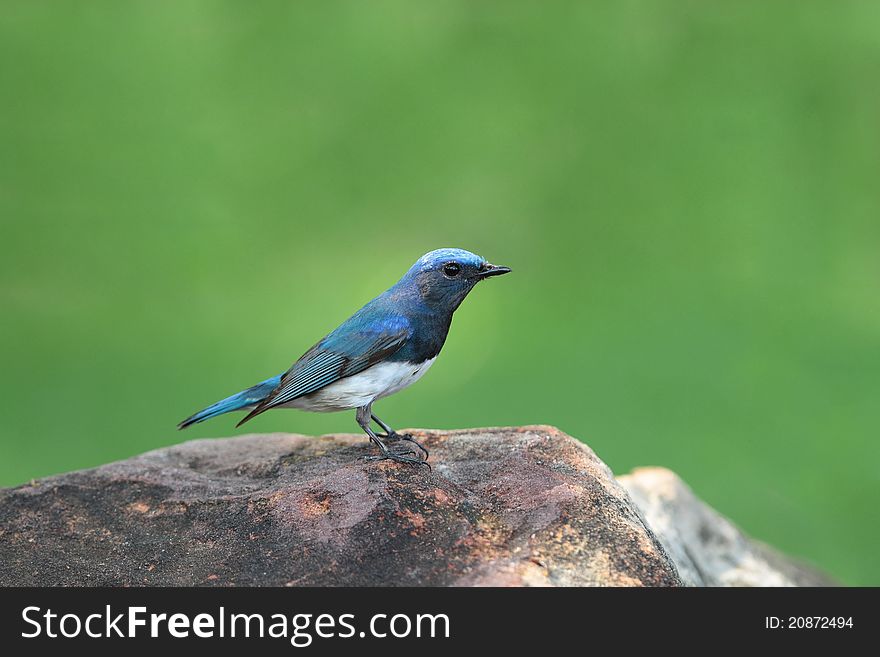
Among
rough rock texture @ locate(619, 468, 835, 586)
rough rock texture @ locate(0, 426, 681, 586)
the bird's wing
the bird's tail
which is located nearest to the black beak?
the bird's wing

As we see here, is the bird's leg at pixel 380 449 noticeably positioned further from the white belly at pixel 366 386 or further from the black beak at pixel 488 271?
the black beak at pixel 488 271

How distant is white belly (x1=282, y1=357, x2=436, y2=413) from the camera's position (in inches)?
172

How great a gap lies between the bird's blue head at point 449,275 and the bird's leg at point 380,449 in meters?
0.55

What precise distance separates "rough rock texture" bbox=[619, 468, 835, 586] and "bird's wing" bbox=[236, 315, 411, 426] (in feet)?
5.57

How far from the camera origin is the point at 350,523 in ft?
12.2

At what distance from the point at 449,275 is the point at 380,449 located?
0.79 metres

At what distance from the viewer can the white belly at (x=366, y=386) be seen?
4.37 m

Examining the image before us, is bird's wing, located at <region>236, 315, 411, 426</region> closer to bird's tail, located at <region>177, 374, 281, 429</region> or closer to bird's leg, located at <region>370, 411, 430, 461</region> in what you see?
bird's tail, located at <region>177, 374, 281, 429</region>

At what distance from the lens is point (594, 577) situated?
3.44m

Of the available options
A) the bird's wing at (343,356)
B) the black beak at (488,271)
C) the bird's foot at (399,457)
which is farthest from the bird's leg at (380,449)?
the black beak at (488,271)

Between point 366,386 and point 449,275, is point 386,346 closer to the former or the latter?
point 366,386

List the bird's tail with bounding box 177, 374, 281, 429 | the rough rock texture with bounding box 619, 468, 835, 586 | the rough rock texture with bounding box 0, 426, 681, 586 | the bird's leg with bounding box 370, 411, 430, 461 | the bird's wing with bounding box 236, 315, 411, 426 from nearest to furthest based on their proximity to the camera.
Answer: the rough rock texture with bounding box 0, 426, 681, 586 < the bird's wing with bounding box 236, 315, 411, 426 < the bird's leg with bounding box 370, 411, 430, 461 < the bird's tail with bounding box 177, 374, 281, 429 < the rough rock texture with bounding box 619, 468, 835, 586

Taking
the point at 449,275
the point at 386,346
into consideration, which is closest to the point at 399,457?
the point at 386,346

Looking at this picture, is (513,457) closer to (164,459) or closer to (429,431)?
(429,431)
